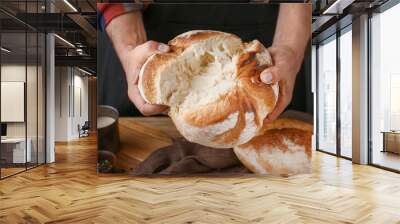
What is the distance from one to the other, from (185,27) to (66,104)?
9619 mm

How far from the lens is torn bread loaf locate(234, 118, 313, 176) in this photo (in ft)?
20.2

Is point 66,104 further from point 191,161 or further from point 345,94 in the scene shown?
point 345,94

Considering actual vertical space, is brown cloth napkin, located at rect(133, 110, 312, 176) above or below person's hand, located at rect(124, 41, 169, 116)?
below

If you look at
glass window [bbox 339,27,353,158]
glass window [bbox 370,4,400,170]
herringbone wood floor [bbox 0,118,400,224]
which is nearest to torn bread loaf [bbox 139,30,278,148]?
herringbone wood floor [bbox 0,118,400,224]

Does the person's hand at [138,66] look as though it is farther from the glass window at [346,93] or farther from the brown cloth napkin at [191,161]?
the glass window at [346,93]

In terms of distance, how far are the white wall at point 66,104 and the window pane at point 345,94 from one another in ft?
32.5

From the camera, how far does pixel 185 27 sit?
625 cm

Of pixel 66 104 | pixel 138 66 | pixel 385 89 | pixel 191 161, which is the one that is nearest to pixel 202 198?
pixel 191 161

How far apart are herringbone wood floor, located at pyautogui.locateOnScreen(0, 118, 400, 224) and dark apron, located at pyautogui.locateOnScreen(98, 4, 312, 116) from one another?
50.6 inches

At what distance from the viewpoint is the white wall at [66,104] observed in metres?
14.4

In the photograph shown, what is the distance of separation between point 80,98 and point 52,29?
376 inches

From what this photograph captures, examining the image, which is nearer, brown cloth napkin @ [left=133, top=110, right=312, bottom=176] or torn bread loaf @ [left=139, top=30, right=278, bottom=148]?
torn bread loaf @ [left=139, top=30, right=278, bottom=148]

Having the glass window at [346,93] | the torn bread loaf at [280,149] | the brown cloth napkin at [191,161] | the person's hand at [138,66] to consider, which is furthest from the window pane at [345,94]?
the person's hand at [138,66]

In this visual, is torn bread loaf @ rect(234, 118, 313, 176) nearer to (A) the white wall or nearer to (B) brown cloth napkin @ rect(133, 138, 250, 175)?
(B) brown cloth napkin @ rect(133, 138, 250, 175)
